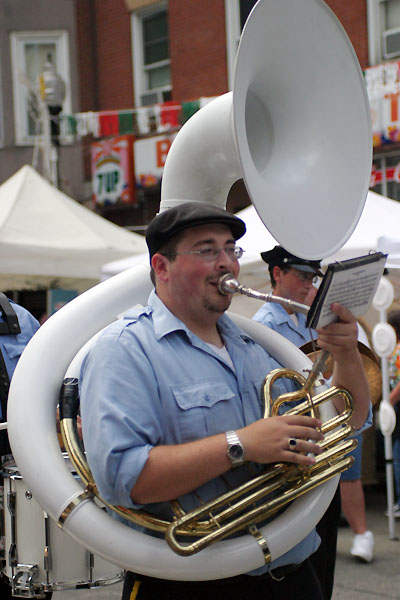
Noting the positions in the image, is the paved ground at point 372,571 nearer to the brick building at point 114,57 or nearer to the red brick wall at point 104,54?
the brick building at point 114,57

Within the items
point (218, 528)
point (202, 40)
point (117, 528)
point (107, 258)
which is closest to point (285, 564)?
point (218, 528)

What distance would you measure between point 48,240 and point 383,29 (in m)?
5.45

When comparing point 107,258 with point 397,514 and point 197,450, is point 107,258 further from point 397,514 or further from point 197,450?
point 197,450

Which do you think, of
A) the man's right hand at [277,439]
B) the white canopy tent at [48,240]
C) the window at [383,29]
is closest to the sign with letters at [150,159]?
the window at [383,29]

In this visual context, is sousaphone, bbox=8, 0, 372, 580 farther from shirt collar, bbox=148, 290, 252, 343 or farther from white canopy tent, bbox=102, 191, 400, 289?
white canopy tent, bbox=102, 191, 400, 289

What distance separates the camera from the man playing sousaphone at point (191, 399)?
177 cm

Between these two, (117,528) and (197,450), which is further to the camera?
A: (117,528)

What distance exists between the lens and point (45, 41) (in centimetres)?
1416

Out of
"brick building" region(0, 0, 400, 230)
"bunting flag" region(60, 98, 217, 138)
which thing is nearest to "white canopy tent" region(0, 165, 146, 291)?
"bunting flag" region(60, 98, 217, 138)

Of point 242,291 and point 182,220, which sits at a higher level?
point 182,220

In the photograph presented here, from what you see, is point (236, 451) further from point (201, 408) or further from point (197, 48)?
point (197, 48)

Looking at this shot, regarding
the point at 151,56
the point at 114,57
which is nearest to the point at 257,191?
the point at 151,56

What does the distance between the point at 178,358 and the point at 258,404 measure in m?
0.25

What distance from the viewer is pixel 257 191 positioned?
6.56 ft
